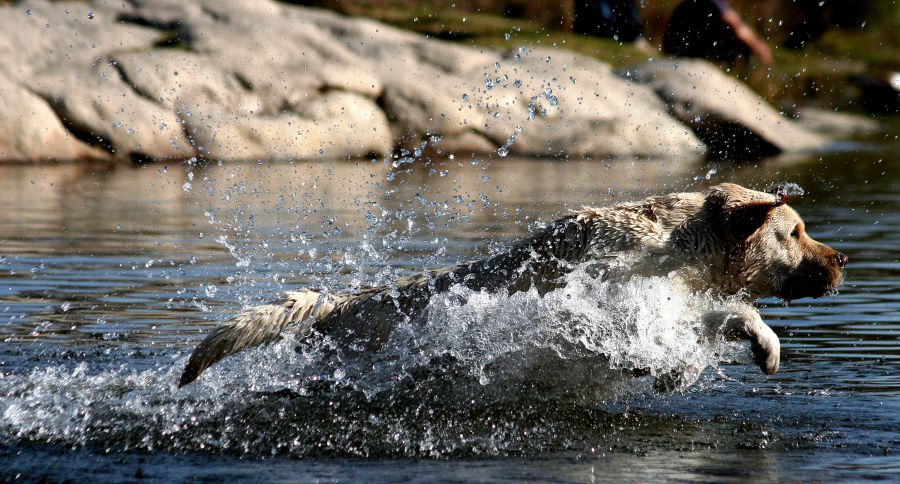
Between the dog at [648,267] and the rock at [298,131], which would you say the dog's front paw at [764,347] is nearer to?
the dog at [648,267]

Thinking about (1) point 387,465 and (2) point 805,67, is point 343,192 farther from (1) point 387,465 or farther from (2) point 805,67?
(2) point 805,67

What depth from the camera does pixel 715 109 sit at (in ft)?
77.9

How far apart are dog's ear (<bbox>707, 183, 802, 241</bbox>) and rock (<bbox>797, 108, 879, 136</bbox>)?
73.9 ft

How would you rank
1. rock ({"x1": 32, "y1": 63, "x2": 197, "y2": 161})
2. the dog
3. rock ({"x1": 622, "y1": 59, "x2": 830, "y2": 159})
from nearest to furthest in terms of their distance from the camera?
the dog, rock ({"x1": 32, "y1": 63, "x2": 197, "y2": 161}), rock ({"x1": 622, "y1": 59, "x2": 830, "y2": 159})

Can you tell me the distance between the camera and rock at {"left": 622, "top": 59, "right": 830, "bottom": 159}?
23688 mm

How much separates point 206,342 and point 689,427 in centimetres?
250

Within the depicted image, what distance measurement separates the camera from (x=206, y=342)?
20.9 ft

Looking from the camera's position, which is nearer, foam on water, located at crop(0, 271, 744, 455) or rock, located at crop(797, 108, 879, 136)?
foam on water, located at crop(0, 271, 744, 455)

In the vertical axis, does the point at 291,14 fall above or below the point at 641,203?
above

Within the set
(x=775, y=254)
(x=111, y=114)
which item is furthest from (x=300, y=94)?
(x=775, y=254)

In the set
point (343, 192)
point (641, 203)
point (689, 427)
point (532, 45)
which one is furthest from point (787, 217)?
point (532, 45)

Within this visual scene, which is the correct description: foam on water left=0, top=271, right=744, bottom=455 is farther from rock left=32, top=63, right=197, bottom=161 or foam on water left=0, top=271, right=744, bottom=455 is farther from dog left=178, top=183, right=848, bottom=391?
rock left=32, top=63, right=197, bottom=161

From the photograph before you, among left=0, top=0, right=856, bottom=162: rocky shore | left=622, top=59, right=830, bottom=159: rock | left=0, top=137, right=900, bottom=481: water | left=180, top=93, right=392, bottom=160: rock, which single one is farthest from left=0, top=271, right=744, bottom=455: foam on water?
left=622, top=59, right=830, bottom=159: rock

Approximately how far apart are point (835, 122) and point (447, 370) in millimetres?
26032
